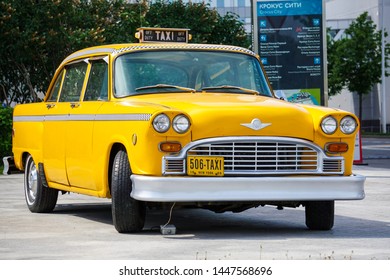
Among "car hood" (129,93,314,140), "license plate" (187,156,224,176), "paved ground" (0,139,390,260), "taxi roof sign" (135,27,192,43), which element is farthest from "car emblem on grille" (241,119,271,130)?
"taxi roof sign" (135,27,192,43)

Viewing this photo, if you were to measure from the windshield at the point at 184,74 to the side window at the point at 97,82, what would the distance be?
0.71 ft

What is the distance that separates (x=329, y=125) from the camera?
1052cm

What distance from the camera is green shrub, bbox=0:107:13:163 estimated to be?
2380cm

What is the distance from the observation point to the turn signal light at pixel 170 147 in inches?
398

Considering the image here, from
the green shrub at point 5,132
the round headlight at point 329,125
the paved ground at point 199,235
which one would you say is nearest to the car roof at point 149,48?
the paved ground at point 199,235

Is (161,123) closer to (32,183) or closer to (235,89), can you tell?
(235,89)

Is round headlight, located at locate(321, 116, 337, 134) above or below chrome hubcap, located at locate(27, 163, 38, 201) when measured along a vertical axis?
above

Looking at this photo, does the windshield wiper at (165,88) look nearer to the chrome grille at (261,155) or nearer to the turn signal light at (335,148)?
the chrome grille at (261,155)

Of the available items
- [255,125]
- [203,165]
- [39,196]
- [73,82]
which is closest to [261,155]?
[255,125]

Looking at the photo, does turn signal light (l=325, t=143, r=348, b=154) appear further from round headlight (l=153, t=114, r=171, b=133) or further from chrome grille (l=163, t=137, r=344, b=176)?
round headlight (l=153, t=114, r=171, b=133)

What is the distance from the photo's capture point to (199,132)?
10109mm

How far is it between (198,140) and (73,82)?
10.4 feet
